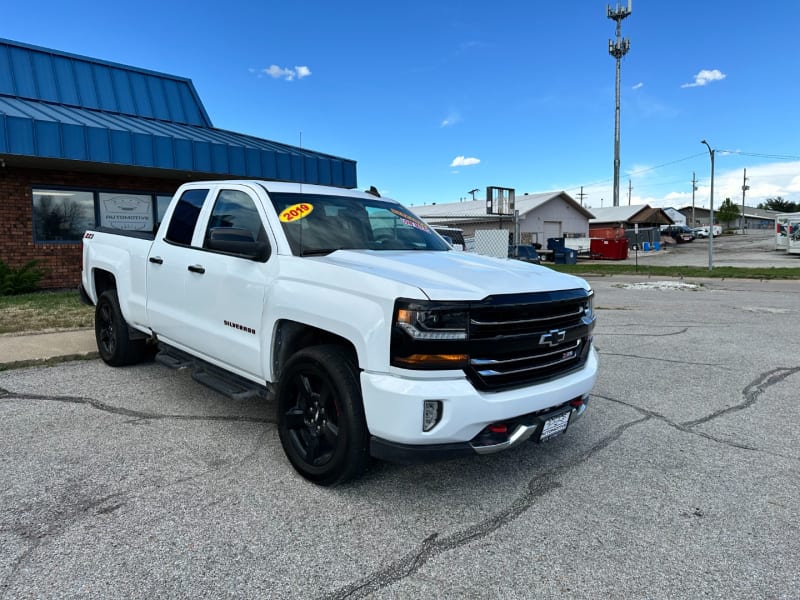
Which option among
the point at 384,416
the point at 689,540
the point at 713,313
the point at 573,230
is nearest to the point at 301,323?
the point at 384,416

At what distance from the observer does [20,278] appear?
499 inches

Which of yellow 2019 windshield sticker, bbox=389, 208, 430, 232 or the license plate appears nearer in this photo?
the license plate

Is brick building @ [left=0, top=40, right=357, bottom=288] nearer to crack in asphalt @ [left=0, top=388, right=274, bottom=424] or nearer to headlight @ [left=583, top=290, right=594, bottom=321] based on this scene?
crack in asphalt @ [left=0, top=388, right=274, bottom=424]

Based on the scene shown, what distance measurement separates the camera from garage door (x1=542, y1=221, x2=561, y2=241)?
50.5m

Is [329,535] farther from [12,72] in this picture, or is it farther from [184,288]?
[12,72]

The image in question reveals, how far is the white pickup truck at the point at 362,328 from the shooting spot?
2.94 metres

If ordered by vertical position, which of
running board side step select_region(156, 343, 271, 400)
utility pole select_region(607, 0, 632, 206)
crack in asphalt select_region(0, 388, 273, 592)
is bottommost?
crack in asphalt select_region(0, 388, 273, 592)

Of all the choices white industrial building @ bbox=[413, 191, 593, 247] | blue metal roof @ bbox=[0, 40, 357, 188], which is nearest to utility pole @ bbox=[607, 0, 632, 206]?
white industrial building @ bbox=[413, 191, 593, 247]

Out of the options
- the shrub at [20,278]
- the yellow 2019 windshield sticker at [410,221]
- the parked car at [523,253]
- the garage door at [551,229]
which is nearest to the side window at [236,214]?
the yellow 2019 windshield sticker at [410,221]

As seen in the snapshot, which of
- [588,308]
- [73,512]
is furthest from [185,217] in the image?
[588,308]

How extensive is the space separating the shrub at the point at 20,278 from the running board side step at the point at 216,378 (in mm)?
9633

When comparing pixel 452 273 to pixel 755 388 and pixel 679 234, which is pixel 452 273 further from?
pixel 679 234

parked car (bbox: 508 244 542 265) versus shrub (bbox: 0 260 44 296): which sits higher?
parked car (bbox: 508 244 542 265)

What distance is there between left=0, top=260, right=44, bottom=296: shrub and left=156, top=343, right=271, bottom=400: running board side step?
963cm
